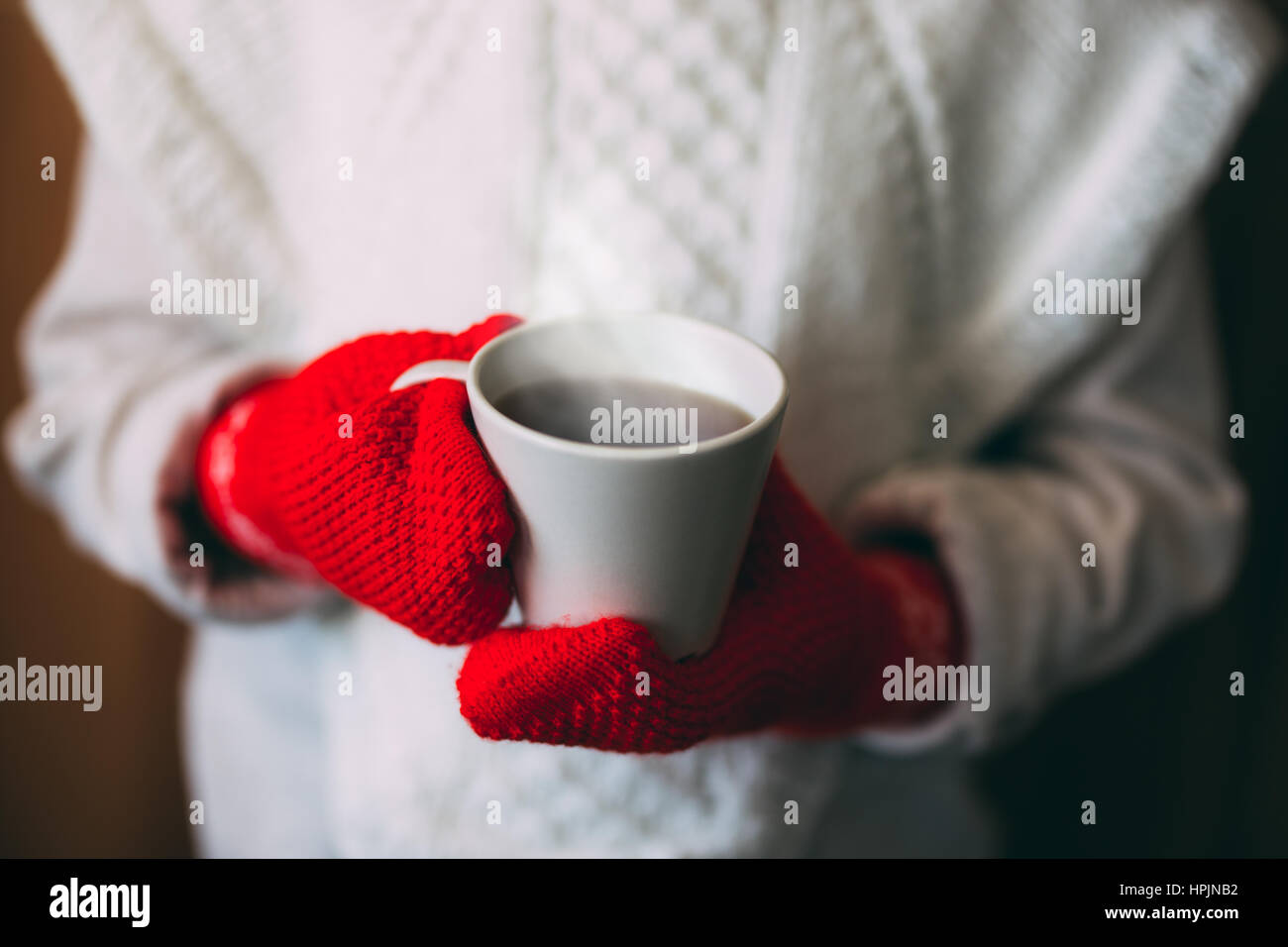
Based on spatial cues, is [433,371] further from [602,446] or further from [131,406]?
[131,406]

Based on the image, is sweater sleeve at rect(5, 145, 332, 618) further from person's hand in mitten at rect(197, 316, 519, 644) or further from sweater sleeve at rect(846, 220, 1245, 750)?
sweater sleeve at rect(846, 220, 1245, 750)

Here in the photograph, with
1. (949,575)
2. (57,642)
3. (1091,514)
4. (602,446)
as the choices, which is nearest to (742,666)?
(602,446)

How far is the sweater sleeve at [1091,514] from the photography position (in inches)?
22.8

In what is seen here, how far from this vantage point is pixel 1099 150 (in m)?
0.59

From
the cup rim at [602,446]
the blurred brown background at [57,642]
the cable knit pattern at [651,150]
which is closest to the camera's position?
the cup rim at [602,446]

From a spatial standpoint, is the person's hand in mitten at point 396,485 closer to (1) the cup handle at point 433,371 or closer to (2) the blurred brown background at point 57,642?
(1) the cup handle at point 433,371

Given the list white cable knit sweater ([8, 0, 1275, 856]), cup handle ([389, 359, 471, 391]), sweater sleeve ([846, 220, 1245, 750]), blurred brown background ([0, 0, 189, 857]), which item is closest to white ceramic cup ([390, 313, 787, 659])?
cup handle ([389, 359, 471, 391])

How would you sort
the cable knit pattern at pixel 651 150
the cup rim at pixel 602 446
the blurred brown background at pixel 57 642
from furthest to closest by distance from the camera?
1. the blurred brown background at pixel 57 642
2. the cable knit pattern at pixel 651 150
3. the cup rim at pixel 602 446

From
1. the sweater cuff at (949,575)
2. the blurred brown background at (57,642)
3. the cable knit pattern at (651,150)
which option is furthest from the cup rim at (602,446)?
the blurred brown background at (57,642)

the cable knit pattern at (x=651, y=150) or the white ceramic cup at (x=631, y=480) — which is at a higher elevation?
the cable knit pattern at (x=651, y=150)

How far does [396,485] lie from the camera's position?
34 cm
